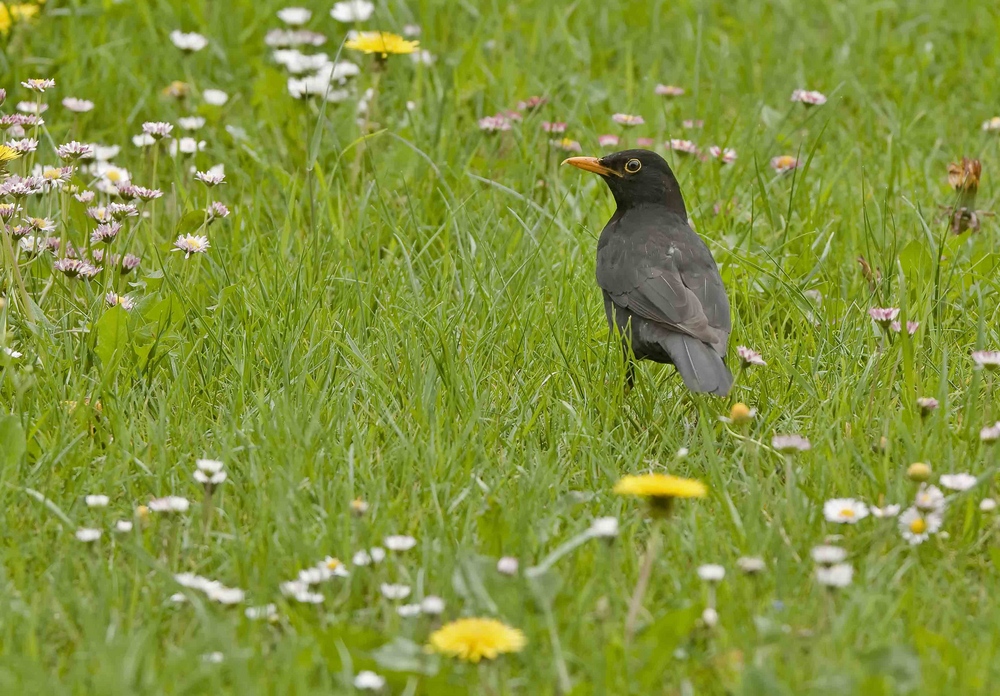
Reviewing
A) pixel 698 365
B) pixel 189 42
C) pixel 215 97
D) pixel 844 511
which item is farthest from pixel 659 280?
pixel 189 42

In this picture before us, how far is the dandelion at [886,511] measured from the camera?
2.98 m

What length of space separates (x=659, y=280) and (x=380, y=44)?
181cm

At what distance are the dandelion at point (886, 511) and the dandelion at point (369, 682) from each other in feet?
3.96

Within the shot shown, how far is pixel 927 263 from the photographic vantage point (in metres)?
4.78

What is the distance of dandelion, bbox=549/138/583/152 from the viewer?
5590 mm

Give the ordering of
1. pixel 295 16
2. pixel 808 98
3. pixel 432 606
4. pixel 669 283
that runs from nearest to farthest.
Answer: pixel 432 606
pixel 669 283
pixel 808 98
pixel 295 16

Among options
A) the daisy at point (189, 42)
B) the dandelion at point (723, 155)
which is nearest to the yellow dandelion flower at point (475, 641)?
the dandelion at point (723, 155)

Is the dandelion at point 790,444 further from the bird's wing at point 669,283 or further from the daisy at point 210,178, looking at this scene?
the daisy at point 210,178

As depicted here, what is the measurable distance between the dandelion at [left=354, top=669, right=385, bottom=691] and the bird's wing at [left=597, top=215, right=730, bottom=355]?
1.85 metres

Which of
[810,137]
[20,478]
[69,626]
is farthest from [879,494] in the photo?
[810,137]

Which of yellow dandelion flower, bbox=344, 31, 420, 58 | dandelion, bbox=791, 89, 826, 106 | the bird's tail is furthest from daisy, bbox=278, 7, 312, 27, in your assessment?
the bird's tail

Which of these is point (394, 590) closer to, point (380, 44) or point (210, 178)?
point (210, 178)

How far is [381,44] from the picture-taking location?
542cm

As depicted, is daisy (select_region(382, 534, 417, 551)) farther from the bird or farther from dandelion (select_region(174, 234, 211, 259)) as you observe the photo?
dandelion (select_region(174, 234, 211, 259))
